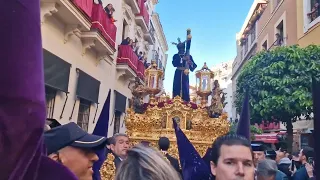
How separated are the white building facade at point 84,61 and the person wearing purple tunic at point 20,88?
4.81 metres

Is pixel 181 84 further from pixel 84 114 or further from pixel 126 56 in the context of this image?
pixel 126 56

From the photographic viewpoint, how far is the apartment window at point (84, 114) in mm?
10405

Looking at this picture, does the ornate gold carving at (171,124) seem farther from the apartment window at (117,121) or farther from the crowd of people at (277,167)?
the apartment window at (117,121)

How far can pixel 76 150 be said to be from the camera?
6.53ft

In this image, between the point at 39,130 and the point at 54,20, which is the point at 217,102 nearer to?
the point at 54,20

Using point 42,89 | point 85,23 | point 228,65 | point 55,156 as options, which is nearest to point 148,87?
point 85,23

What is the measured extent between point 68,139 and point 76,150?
0.18m

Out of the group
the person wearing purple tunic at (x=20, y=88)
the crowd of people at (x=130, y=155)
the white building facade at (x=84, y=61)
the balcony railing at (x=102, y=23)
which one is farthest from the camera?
the balcony railing at (x=102, y=23)

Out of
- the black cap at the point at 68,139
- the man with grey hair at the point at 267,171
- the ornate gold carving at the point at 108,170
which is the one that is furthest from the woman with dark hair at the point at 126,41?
the black cap at the point at 68,139

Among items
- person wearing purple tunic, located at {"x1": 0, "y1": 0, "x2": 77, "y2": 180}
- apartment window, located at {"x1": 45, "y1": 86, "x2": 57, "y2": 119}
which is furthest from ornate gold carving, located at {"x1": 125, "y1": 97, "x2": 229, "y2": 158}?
person wearing purple tunic, located at {"x1": 0, "y1": 0, "x2": 77, "y2": 180}

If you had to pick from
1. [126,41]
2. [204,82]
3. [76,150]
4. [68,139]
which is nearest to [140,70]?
[126,41]

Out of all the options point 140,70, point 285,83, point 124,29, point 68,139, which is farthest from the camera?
point 140,70

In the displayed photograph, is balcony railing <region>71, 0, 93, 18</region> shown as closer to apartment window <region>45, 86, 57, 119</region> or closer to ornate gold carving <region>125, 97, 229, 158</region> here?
apartment window <region>45, 86, 57, 119</region>

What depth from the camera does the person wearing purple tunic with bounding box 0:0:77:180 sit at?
64cm
